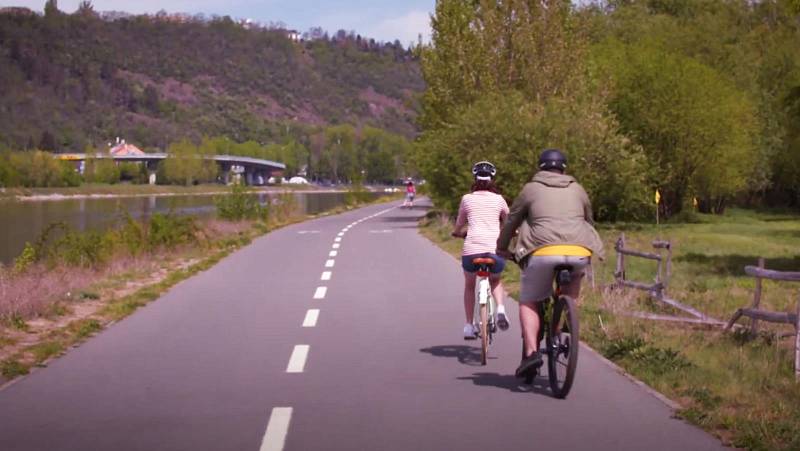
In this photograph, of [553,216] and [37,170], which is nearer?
[553,216]

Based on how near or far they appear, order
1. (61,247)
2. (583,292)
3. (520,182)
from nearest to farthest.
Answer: (583,292) < (61,247) < (520,182)

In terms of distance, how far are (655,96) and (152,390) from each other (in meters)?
41.4

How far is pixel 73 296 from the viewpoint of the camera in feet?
50.9

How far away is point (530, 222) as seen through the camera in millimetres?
8164

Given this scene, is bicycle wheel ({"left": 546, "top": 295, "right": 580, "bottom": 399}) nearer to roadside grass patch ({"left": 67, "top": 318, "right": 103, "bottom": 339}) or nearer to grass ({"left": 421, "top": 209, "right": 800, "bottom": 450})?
grass ({"left": 421, "top": 209, "right": 800, "bottom": 450})

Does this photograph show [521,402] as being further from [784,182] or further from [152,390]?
[784,182]

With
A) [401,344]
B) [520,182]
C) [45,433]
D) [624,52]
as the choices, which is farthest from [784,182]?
[45,433]

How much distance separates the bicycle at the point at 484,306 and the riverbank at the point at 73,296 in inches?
160

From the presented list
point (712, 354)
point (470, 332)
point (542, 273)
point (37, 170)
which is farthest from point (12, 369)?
point (37, 170)

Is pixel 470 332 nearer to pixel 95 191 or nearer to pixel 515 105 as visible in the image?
→ pixel 515 105

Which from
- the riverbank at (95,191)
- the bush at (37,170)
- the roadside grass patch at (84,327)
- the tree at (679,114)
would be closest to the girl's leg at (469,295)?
the roadside grass patch at (84,327)

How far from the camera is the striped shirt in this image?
9.84 meters

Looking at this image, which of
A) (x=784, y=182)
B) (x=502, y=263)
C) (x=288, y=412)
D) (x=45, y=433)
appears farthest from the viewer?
(x=784, y=182)

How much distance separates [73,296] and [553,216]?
963cm
